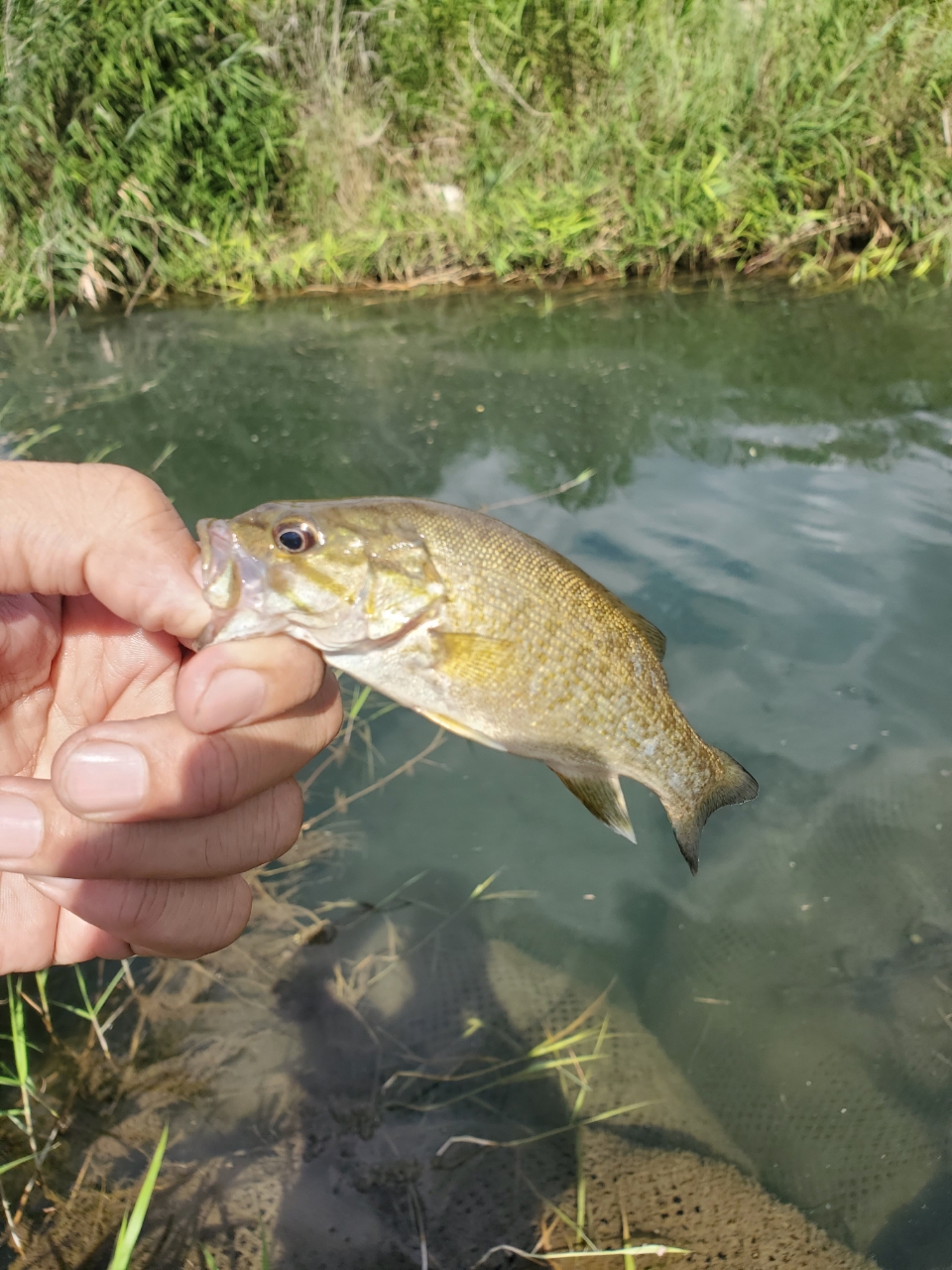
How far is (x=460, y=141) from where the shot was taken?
396 inches

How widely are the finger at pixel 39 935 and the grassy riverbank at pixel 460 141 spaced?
8701mm

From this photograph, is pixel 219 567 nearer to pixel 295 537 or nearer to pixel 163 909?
pixel 295 537

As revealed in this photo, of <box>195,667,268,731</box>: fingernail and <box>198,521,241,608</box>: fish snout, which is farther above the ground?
<box>198,521,241,608</box>: fish snout

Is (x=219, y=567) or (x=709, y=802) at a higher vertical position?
(x=219, y=567)

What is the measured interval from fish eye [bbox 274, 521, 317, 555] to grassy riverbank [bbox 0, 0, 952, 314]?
8420 mm

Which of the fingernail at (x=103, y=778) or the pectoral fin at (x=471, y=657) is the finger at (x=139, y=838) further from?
the pectoral fin at (x=471, y=657)

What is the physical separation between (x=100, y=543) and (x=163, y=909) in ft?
2.69

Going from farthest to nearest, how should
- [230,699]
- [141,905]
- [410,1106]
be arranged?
[410,1106] → [141,905] → [230,699]

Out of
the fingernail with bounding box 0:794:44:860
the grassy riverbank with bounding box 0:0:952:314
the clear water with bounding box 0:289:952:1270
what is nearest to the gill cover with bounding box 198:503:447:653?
the fingernail with bounding box 0:794:44:860

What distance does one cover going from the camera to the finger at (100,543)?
1.77 m

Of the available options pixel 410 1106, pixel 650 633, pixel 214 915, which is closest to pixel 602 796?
pixel 650 633

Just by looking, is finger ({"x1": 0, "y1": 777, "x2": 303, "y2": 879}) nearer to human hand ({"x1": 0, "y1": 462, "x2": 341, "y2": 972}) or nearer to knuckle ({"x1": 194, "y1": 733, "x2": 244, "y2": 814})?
human hand ({"x1": 0, "y1": 462, "x2": 341, "y2": 972})

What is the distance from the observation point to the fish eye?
73.3 inches

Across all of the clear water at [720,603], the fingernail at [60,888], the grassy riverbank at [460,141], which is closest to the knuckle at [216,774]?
the fingernail at [60,888]
